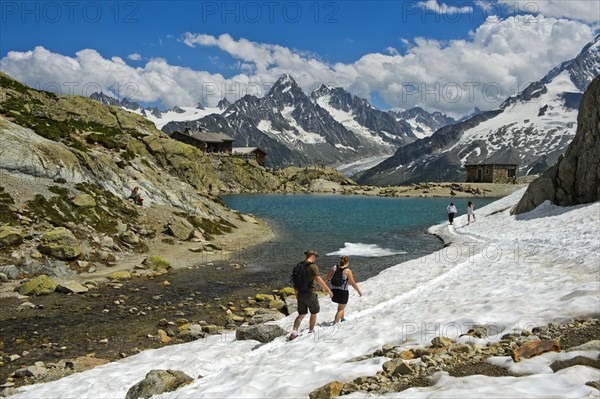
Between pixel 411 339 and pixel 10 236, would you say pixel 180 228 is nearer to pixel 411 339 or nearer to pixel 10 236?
pixel 10 236

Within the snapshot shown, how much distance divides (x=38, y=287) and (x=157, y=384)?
1417 centimetres

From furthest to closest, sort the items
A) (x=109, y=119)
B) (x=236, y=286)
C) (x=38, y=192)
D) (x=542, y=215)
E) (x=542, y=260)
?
(x=109, y=119) → (x=542, y=215) → (x=38, y=192) → (x=236, y=286) → (x=542, y=260)

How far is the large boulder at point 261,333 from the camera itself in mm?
14820

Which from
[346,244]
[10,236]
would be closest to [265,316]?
[10,236]

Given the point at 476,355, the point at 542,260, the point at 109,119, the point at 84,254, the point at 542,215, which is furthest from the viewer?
the point at 109,119

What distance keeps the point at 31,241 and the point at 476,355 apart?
2605cm

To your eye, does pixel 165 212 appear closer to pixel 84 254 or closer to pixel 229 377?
pixel 84 254

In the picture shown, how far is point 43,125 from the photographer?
140 feet

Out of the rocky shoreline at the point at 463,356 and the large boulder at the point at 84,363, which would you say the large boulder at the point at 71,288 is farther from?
the rocky shoreline at the point at 463,356

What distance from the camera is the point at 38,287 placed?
21.2 meters

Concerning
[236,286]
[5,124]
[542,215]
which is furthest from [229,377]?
[5,124]

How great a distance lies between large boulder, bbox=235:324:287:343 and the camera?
48.6 feet

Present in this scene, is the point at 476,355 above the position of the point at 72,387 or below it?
above

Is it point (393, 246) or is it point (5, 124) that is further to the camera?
point (393, 246)
